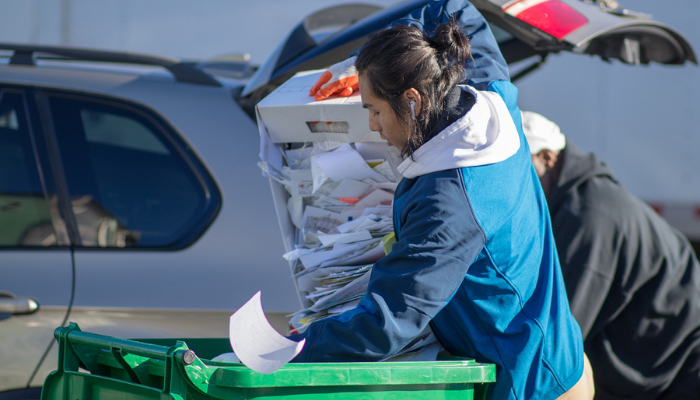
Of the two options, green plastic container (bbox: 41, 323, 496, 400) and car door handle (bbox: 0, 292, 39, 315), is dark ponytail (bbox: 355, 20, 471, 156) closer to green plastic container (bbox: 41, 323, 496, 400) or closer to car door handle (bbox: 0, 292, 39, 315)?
green plastic container (bbox: 41, 323, 496, 400)

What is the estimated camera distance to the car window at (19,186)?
2.08 metres

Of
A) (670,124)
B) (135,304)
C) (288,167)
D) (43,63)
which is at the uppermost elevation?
(43,63)

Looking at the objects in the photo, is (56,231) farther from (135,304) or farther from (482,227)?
(482,227)

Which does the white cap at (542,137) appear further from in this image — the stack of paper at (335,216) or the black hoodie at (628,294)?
the stack of paper at (335,216)

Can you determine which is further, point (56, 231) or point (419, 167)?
point (56, 231)

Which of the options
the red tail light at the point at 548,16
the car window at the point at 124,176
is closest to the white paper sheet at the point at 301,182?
the car window at the point at 124,176

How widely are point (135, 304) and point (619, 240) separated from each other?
176 cm

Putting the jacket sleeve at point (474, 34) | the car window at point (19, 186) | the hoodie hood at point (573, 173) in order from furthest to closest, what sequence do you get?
1. the hoodie hood at point (573, 173)
2. the car window at point (19, 186)
3. the jacket sleeve at point (474, 34)

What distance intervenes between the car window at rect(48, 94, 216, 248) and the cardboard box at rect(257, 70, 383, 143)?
462 mm

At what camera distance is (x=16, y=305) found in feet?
6.37

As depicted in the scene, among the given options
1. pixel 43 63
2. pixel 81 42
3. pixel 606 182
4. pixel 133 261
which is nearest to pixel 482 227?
pixel 133 261

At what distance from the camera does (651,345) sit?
2.51 meters

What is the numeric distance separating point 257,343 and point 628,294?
6.07 ft

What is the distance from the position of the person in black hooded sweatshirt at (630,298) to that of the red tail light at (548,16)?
778mm
